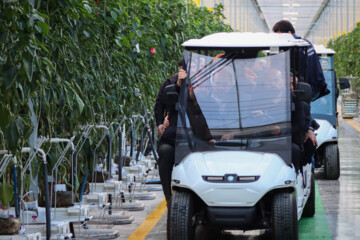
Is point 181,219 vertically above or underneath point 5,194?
underneath

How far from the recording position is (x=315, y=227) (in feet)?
24.9

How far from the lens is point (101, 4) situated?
7117mm

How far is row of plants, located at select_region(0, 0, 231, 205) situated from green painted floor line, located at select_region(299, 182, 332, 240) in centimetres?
201

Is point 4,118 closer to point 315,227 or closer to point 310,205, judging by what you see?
point 315,227

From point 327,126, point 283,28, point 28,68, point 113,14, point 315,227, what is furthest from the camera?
point 327,126

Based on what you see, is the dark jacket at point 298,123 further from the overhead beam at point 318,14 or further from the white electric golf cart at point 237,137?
the overhead beam at point 318,14

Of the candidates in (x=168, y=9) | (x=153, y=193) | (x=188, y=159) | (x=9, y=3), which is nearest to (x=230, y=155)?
(x=188, y=159)

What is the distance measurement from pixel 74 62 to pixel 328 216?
3.17 m

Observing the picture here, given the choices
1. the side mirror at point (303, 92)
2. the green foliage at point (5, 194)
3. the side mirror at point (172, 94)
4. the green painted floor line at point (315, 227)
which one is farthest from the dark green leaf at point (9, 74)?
the green painted floor line at point (315, 227)

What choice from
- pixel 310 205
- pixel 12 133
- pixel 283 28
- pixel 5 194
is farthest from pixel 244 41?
pixel 310 205

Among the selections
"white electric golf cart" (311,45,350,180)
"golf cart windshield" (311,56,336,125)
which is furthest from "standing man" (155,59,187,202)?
"golf cart windshield" (311,56,336,125)

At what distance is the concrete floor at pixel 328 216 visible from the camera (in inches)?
281

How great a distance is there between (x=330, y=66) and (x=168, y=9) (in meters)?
3.20

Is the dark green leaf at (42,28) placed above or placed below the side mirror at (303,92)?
above
